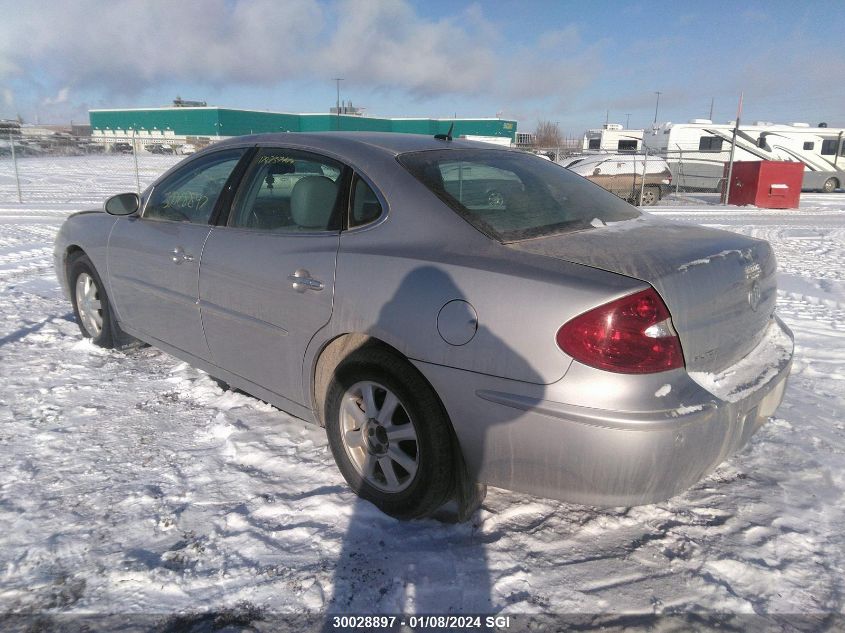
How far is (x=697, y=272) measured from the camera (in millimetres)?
2246

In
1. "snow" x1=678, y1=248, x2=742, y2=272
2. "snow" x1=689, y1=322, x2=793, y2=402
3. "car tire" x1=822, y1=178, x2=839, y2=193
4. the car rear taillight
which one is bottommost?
"snow" x1=689, y1=322, x2=793, y2=402

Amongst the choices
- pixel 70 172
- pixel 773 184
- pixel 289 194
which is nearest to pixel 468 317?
pixel 289 194

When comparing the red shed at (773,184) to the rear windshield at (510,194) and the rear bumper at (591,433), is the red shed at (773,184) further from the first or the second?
the rear bumper at (591,433)

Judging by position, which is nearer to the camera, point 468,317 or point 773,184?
point 468,317

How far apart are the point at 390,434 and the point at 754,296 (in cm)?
165

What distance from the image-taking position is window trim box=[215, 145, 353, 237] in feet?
9.14

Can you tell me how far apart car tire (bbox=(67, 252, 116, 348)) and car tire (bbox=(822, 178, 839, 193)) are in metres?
28.1

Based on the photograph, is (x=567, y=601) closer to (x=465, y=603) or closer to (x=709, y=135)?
(x=465, y=603)

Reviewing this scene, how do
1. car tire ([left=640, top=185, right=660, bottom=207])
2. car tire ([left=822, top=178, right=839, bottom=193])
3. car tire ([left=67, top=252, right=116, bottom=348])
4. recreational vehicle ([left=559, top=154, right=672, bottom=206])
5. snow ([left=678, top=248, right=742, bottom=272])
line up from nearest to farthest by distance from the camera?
snow ([left=678, top=248, right=742, bottom=272]), car tire ([left=67, top=252, right=116, bottom=348]), recreational vehicle ([left=559, top=154, right=672, bottom=206]), car tire ([left=640, top=185, right=660, bottom=207]), car tire ([left=822, top=178, right=839, bottom=193])

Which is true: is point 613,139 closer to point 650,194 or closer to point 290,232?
point 650,194

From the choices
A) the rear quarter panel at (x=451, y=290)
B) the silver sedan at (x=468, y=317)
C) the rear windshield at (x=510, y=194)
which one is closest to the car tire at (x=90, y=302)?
the silver sedan at (x=468, y=317)

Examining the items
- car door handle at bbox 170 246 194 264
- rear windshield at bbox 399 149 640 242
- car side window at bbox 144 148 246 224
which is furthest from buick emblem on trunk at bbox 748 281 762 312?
car door handle at bbox 170 246 194 264

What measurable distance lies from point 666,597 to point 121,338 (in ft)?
13.2

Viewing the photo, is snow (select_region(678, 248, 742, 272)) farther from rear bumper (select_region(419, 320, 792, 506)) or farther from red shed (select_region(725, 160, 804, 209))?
red shed (select_region(725, 160, 804, 209))
